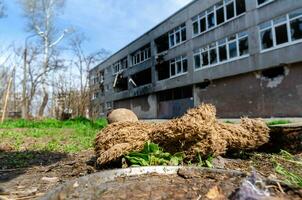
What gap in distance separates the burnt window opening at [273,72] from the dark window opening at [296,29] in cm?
198

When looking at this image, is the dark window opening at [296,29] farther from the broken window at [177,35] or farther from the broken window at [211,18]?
the broken window at [177,35]

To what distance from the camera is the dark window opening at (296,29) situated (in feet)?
63.4

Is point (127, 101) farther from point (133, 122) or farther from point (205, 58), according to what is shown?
point (133, 122)

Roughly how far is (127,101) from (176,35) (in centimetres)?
1656

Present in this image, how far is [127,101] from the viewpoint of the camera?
4809 centimetres

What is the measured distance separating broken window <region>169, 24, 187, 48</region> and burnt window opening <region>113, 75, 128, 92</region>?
1541 centimetres

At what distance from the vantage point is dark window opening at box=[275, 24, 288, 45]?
20.3 metres

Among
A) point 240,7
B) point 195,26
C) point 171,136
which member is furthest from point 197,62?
point 171,136

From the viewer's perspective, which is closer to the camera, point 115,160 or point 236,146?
point 115,160

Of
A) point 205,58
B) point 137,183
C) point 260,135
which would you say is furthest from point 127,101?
point 137,183

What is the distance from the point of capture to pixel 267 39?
21.6 m

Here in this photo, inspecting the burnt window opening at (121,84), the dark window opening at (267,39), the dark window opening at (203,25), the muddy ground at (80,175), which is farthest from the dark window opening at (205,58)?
the muddy ground at (80,175)

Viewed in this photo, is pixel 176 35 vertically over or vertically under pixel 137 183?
over

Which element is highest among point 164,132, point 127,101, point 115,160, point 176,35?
point 176,35
